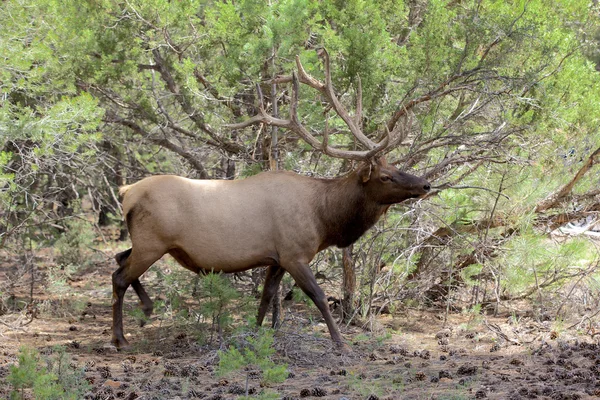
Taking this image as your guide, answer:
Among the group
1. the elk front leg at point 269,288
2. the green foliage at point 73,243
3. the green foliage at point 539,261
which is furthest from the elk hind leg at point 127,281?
the green foliage at point 73,243

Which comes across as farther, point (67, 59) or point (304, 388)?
point (67, 59)

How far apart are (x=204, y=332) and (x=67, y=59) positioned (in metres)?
3.39

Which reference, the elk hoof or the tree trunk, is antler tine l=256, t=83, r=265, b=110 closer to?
the tree trunk

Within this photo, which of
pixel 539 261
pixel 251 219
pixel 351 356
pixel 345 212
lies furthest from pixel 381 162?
pixel 539 261

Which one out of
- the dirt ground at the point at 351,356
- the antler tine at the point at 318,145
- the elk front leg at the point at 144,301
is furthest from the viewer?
the elk front leg at the point at 144,301

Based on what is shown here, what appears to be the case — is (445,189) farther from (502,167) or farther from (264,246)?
(264,246)

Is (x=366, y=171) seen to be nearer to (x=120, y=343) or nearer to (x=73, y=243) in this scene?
(x=120, y=343)

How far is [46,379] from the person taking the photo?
15.0 feet

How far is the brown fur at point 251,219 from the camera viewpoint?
7344mm

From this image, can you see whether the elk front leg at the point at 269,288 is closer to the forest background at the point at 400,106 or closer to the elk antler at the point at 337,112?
the forest background at the point at 400,106

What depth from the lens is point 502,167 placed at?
28.0ft

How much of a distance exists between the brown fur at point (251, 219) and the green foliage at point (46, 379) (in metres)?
1.83

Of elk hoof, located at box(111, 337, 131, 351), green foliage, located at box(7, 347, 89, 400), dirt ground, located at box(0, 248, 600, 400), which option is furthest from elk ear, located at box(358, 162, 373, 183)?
green foliage, located at box(7, 347, 89, 400)

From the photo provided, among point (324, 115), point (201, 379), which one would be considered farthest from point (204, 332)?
point (324, 115)
